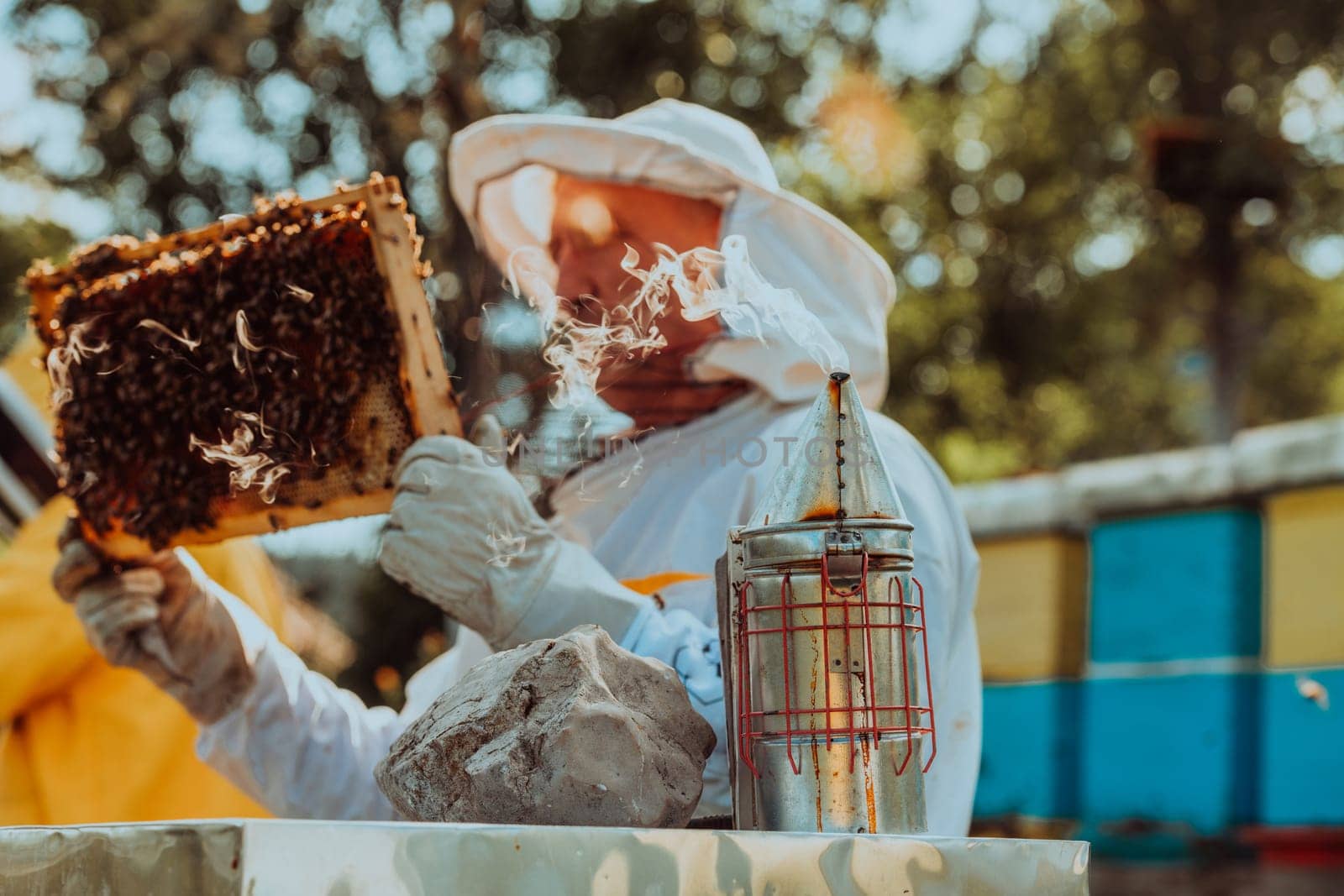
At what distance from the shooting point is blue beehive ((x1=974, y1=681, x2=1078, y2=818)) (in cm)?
718

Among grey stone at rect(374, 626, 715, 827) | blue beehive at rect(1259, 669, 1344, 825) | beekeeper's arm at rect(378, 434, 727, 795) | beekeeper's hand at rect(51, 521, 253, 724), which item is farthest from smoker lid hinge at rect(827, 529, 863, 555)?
blue beehive at rect(1259, 669, 1344, 825)

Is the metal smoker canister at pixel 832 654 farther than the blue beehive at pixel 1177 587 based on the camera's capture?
No

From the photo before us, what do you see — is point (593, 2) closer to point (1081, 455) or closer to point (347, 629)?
point (347, 629)

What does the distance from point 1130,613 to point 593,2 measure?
6.43 metres

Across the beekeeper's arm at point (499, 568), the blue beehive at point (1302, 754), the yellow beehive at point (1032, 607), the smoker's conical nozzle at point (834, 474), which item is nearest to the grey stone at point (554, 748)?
the smoker's conical nozzle at point (834, 474)

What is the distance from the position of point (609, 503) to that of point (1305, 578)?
4318 millimetres

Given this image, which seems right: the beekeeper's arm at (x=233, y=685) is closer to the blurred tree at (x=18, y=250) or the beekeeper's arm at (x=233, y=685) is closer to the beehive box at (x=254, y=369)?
the beehive box at (x=254, y=369)

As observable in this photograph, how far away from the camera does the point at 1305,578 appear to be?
6.01m

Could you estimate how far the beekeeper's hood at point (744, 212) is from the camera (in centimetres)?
259

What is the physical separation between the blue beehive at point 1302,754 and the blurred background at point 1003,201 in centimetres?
2

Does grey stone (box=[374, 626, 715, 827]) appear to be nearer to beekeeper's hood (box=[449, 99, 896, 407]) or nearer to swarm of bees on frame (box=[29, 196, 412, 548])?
swarm of bees on frame (box=[29, 196, 412, 548])

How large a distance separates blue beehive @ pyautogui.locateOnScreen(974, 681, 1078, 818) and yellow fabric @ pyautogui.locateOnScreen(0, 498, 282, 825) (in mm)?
4638

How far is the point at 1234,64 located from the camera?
14.1 metres

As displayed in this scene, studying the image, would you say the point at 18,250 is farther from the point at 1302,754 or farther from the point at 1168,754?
the point at 1302,754
